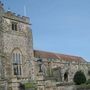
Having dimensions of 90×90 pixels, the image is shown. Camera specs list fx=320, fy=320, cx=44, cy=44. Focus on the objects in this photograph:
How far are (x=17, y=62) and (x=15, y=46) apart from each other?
2.28m

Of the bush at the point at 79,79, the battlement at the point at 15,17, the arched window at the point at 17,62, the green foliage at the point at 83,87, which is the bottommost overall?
the green foliage at the point at 83,87

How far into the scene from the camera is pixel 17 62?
1783 inches

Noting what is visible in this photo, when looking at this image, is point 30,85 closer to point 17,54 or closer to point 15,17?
point 17,54

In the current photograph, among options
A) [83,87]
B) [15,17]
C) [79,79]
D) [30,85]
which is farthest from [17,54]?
[79,79]

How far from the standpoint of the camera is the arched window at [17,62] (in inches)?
1763

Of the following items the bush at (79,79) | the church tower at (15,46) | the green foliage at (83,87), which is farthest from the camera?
the bush at (79,79)

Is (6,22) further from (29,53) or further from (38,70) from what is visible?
(38,70)

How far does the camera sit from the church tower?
43.3m

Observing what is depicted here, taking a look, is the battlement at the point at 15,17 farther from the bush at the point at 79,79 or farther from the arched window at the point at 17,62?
the bush at the point at 79,79

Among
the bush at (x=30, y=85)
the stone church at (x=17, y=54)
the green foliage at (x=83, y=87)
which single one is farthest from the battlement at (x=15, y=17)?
the green foliage at (x=83, y=87)

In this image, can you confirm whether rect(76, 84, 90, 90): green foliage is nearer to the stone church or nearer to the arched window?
the stone church

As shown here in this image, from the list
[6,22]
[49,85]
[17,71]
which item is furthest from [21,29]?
[49,85]

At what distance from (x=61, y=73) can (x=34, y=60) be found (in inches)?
278

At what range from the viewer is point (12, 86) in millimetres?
42969
